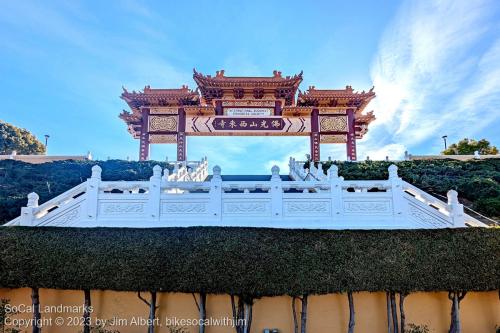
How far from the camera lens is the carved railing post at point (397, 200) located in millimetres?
6041

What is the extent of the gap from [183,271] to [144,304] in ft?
4.43

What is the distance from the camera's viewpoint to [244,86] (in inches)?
732

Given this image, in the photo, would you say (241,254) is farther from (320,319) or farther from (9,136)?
(9,136)

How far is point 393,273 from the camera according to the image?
532cm

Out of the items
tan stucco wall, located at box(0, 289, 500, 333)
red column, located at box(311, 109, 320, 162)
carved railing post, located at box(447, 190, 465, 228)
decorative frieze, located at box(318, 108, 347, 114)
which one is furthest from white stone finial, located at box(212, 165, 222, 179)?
decorative frieze, located at box(318, 108, 347, 114)

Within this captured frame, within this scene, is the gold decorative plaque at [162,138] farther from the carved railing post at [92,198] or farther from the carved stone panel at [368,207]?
the carved stone panel at [368,207]

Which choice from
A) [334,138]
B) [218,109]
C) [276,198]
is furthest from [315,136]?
[276,198]

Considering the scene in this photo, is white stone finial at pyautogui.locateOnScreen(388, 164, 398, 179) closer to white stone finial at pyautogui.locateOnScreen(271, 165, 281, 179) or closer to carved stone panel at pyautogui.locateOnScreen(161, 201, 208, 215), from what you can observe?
white stone finial at pyautogui.locateOnScreen(271, 165, 281, 179)

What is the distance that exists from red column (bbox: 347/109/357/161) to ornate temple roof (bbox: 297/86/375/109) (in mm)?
700

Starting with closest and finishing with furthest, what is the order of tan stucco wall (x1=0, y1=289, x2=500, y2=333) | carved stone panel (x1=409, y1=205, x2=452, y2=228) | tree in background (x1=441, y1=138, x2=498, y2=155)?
tan stucco wall (x1=0, y1=289, x2=500, y2=333) → carved stone panel (x1=409, y1=205, x2=452, y2=228) → tree in background (x1=441, y1=138, x2=498, y2=155)

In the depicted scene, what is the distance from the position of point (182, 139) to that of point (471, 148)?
25585 millimetres

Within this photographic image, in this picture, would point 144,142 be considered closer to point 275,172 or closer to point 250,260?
point 275,172

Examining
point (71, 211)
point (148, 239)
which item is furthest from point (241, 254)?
point (71, 211)

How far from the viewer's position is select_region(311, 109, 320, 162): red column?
19.1m
